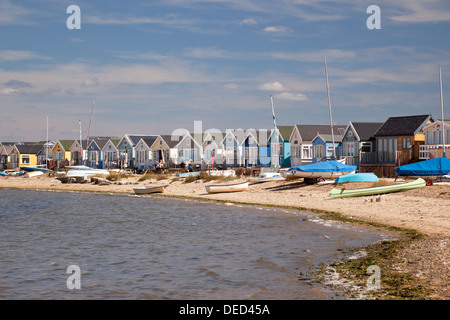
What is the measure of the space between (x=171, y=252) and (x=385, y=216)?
38.4ft

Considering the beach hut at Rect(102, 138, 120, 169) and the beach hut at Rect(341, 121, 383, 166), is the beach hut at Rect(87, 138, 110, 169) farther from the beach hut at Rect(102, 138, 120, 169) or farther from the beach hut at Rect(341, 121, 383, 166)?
the beach hut at Rect(341, 121, 383, 166)

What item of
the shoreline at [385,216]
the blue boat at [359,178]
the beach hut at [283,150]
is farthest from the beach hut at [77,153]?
the blue boat at [359,178]

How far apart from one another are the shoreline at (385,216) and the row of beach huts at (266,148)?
459 inches

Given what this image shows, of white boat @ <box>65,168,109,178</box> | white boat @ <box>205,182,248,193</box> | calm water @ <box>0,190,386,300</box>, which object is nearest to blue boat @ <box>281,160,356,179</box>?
white boat @ <box>205,182,248,193</box>

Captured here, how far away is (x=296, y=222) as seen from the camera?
26422mm

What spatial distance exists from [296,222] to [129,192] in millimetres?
27569

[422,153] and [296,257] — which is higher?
[422,153]

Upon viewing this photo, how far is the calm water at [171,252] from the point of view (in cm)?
1403

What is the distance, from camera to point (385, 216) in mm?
25719

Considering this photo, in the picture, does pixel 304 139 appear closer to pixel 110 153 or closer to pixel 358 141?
pixel 358 141

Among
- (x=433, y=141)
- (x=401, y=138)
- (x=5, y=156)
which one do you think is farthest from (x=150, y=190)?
(x=5, y=156)

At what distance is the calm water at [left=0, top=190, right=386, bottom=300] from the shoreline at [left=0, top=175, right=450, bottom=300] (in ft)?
4.13
